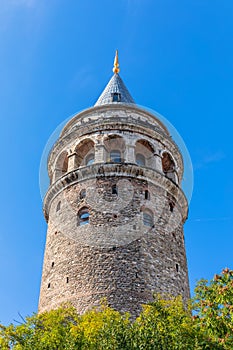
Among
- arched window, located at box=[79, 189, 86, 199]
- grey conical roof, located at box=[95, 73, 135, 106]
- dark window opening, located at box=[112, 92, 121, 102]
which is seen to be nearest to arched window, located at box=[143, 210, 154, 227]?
arched window, located at box=[79, 189, 86, 199]

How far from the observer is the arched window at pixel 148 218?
61.0ft

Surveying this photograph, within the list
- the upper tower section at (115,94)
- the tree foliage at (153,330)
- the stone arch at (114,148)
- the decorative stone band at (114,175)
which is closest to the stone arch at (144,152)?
the stone arch at (114,148)

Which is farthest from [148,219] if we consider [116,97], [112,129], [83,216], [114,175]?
[116,97]

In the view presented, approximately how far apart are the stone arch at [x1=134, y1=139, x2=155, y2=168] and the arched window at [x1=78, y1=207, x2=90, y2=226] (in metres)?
4.06

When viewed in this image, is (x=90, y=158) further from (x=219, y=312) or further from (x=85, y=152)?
(x=219, y=312)

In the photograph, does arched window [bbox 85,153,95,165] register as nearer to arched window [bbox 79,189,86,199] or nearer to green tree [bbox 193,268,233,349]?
arched window [bbox 79,189,86,199]

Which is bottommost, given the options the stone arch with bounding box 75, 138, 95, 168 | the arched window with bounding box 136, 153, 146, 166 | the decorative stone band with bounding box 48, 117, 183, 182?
the arched window with bounding box 136, 153, 146, 166

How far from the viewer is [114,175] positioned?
19500mm

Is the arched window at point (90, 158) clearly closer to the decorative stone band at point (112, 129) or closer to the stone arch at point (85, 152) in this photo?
the stone arch at point (85, 152)

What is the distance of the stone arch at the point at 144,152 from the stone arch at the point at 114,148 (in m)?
0.71

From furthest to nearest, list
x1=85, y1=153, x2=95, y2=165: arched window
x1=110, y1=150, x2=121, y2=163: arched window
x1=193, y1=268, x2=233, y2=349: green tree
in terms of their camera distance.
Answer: x1=85, y1=153, x2=95, y2=165: arched window < x1=110, y1=150, x2=121, y2=163: arched window < x1=193, y1=268, x2=233, y2=349: green tree

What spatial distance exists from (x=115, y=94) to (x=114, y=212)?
371 inches

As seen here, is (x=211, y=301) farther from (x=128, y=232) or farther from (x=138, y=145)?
(x=138, y=145)

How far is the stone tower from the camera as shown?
1669cm
